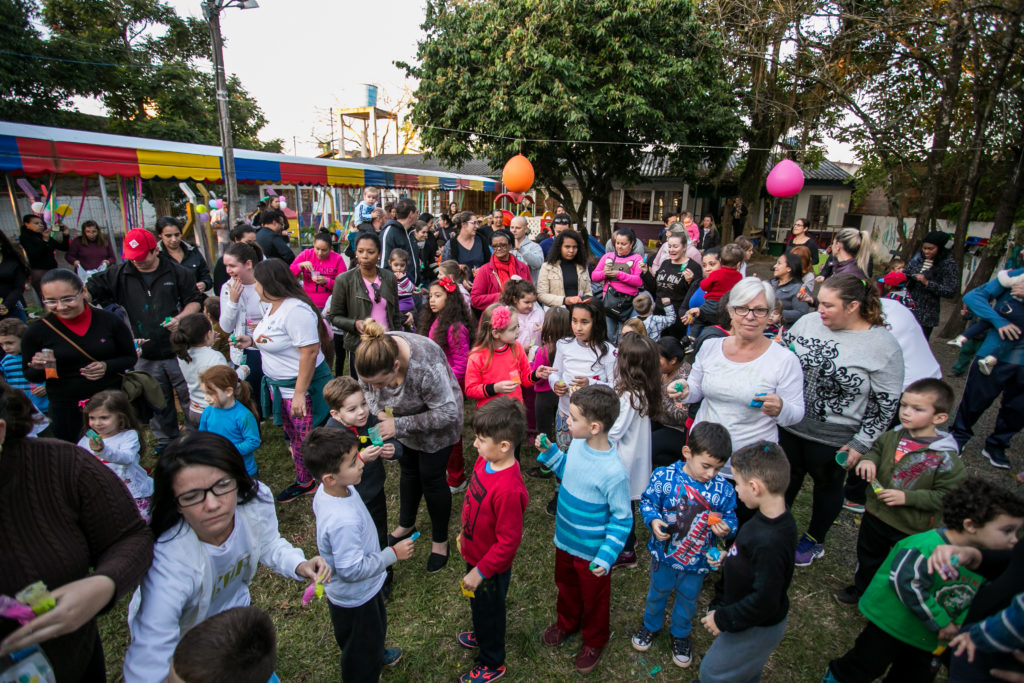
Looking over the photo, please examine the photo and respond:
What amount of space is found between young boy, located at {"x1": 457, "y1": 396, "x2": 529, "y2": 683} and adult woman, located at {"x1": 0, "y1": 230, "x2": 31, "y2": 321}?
565 cm

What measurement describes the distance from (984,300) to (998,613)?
12.8ft

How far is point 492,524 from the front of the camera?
90.4 inches

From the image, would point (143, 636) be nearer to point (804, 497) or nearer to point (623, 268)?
point (804, 497)

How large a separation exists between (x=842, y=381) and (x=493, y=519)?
2079 mm

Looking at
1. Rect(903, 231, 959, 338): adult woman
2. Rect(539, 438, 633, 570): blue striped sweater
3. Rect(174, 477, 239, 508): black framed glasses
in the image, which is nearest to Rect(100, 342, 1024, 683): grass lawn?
Rect(539, 438, 633, 570): blue striped sweater

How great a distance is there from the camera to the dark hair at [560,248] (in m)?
5.12

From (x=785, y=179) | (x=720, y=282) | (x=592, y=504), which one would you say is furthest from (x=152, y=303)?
(x=785, y=179)

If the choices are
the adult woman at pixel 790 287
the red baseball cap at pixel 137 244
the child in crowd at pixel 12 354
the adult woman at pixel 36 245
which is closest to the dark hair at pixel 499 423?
the red baseball cap at pixel 137 244

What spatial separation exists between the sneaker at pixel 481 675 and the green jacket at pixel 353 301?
2.68 metres

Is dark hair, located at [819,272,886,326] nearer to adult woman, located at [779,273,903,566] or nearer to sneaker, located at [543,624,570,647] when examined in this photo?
adult woman, located at [779,273,903,566]

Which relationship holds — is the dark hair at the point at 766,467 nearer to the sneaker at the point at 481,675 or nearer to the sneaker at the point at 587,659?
the sneaker at the point at 587,659

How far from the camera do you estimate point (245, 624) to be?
136cm

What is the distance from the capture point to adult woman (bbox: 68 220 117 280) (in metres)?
8.32

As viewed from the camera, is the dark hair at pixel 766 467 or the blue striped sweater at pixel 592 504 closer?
the dark hair at pixel 766 467
